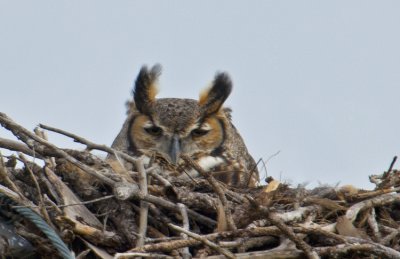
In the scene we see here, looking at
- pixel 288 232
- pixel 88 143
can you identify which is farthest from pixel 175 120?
pixel 288 232

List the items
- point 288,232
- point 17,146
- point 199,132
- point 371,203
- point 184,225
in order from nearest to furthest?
point 288,232 → point 184,225 → point 17,146 → point 371,203 → point 199,132

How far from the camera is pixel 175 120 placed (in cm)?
514

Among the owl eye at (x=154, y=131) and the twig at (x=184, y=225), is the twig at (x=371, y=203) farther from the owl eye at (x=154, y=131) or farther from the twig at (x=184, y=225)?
the owl eye at (x=154, y=131)

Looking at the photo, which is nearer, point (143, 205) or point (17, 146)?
point (143, 205)

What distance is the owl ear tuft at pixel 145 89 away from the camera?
17.6ft

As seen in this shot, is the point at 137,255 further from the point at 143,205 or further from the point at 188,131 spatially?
the point at 188,131

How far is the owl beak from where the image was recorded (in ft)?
16.1

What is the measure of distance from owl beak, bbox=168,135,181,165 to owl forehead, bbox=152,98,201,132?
6 centimetres

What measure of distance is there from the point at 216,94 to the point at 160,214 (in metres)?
1.69

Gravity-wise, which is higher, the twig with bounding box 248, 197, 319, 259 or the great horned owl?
the great horned owl

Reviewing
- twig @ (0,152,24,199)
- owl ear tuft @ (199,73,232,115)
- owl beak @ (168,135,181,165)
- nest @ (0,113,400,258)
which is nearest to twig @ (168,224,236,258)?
nest @ (0,113,400,258)

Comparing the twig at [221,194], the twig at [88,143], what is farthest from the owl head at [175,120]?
the twig at [221,194]

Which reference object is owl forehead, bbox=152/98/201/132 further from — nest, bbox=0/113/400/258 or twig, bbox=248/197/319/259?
twig, bbox=248/197/319/259

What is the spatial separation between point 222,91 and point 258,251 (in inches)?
76.3
